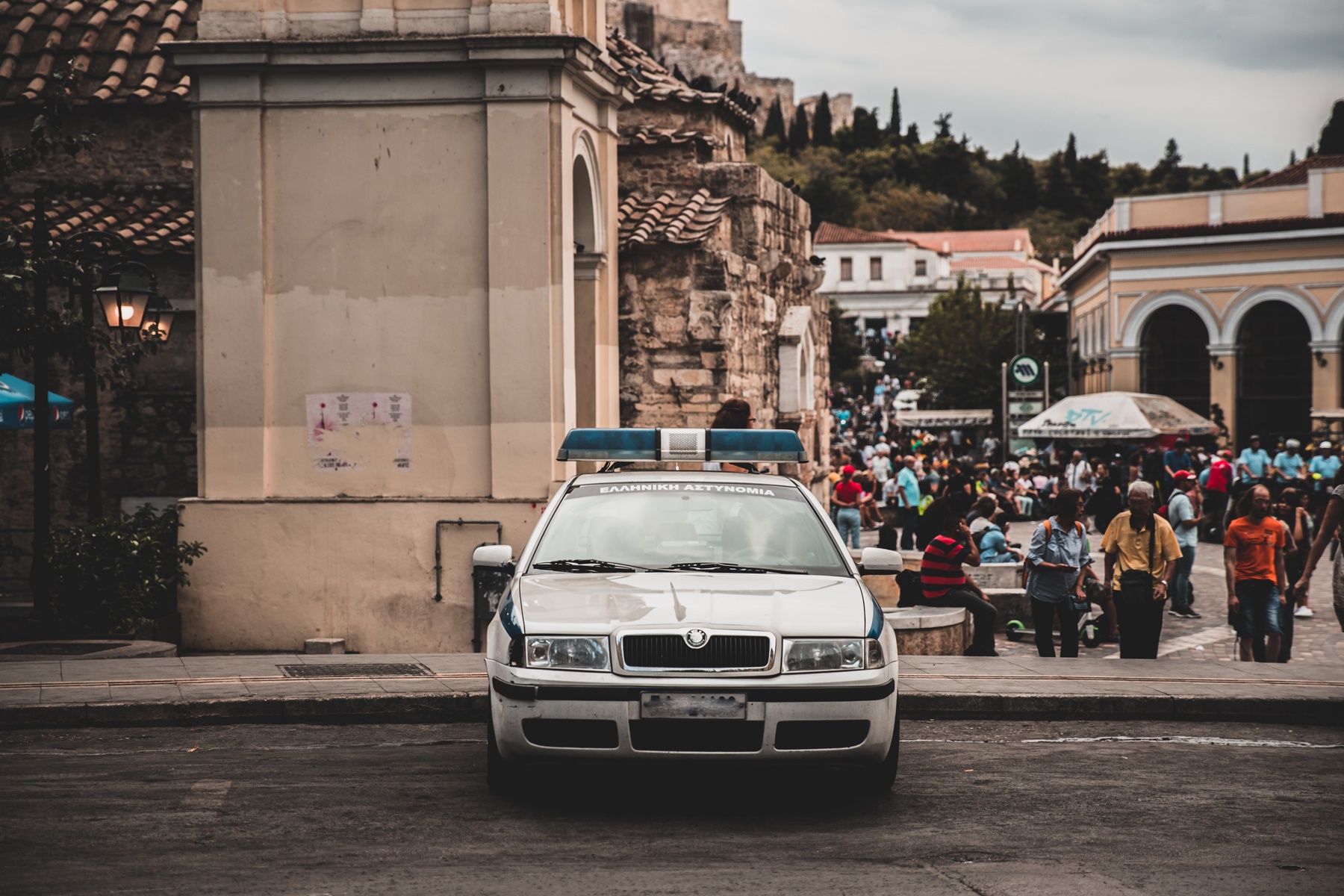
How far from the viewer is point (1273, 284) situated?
45281 millimetres

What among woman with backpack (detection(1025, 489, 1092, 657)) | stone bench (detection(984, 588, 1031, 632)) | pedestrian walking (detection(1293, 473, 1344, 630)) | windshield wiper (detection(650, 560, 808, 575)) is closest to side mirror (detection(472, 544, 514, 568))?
windshield wiper (detection(650, 560, 808, 575))

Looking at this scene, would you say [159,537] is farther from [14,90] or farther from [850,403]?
[850,403]

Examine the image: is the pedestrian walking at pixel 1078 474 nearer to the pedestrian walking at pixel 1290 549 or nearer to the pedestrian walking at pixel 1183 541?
the pedestrian walking at pixel 1183 541

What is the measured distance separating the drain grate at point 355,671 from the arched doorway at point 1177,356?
132 feet

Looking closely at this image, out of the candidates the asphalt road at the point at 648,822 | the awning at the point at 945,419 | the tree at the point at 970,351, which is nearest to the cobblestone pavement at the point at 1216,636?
the asphalt road at the point at 648,822

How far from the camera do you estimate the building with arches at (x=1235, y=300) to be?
1746 inches

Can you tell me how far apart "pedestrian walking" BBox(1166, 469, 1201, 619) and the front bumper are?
12432 mm

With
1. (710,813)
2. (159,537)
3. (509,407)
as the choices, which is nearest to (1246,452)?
(509,407)

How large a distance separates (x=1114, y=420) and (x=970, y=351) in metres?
34.8

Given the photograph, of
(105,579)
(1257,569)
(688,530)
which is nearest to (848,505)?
(1257,569)

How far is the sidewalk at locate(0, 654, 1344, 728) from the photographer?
369 inches

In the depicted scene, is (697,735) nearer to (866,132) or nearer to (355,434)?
(355,434)

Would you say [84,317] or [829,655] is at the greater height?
[84,317]

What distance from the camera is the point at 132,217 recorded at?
18547mm
